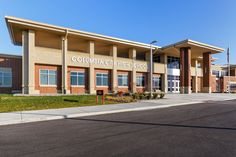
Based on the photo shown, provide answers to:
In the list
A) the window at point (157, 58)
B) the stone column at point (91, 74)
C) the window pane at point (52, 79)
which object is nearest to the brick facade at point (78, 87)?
the stone column at point (91, 74)

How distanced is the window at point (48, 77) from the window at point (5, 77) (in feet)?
16.6

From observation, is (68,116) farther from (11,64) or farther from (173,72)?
(173,72)

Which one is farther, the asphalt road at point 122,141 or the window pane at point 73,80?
the window pane at point 73,80

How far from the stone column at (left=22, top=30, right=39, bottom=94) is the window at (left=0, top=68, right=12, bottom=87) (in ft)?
14.0

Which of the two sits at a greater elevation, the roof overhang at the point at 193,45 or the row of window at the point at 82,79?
the roof overhang at the point at 193,45

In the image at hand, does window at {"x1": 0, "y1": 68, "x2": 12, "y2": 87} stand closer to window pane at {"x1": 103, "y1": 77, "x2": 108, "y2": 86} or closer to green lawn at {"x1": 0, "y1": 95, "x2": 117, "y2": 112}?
green lawn at {"x1": 0, "y1": 95, "x2": 117, "y2": 112}

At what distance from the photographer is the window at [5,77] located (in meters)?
27.4

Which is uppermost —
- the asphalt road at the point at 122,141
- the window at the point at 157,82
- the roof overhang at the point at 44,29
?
the roof overhang at the point at 44,29

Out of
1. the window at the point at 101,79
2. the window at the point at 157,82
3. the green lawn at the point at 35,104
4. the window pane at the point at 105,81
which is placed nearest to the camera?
the green lawn at the point at 35,104

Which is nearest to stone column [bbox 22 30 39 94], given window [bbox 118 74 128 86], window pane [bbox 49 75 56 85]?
window pane [bbox 49 75 56 85]

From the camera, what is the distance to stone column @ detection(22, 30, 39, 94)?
82.0 ft

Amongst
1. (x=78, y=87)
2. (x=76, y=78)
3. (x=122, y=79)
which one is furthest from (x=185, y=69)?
(x=76, y=78)

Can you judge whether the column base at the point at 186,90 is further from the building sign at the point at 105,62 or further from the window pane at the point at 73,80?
the window pane at the point at 73,80

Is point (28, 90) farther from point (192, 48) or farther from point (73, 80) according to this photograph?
point (192, 48)
